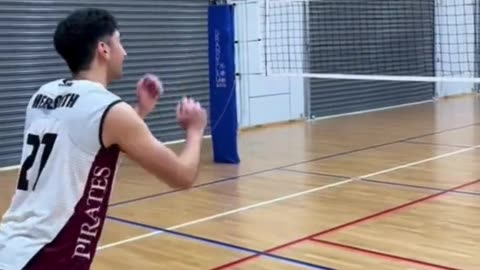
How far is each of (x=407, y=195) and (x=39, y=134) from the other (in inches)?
150

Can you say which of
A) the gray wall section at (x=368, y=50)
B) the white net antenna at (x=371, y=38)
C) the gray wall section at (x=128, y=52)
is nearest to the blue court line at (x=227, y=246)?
the gray wall section at (x=128, y=52)

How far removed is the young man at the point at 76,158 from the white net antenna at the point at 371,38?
20.5ft

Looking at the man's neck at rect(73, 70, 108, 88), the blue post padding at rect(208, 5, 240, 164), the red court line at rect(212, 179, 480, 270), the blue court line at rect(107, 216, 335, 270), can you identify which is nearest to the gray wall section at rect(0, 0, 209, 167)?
the blue post padding at rect(208, 5, 240, 164)

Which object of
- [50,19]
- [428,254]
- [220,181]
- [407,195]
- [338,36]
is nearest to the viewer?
[428,254]

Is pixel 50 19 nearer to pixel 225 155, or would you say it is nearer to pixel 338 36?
pixel 225 155

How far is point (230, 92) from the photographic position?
6.79 meters

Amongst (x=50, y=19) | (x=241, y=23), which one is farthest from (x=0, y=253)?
(x=241, y=23)

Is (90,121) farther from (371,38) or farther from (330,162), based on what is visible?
(371,38)

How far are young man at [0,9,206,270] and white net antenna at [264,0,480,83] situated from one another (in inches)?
246

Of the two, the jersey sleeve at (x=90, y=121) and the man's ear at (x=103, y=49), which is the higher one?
the man's ear at (x=103, y=49)

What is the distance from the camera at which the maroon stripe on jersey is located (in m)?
1.88

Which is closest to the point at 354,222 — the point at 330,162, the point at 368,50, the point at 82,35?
the point at 330,162

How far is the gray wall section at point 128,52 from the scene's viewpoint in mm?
6957

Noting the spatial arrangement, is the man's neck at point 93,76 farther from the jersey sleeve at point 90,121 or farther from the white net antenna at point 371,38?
the white net antenna at point 371,38
